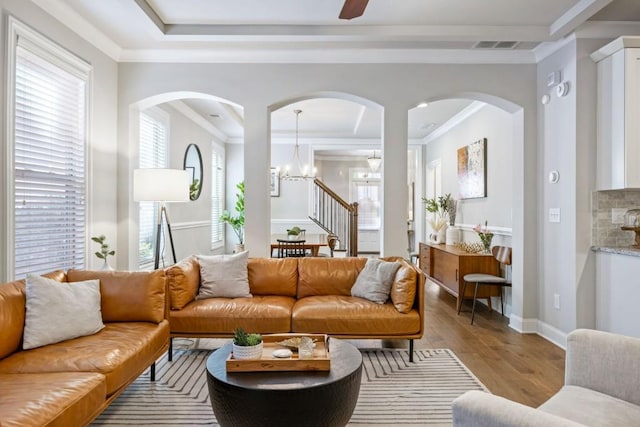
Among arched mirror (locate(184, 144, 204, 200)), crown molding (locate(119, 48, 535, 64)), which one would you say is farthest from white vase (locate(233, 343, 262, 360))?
arched mirror (locate(184, 144, 204, 200))

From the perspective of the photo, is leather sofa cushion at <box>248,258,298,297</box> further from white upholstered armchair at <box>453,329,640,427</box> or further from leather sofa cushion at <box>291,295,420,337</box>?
white upholstered armchair at <box>453,329,640,427</box>

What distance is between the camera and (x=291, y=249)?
5.77 m

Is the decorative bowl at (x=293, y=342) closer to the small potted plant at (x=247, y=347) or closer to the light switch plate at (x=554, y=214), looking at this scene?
the small potted plant at (x=247, y=347)

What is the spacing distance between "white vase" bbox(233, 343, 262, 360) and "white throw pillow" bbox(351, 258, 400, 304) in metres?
1.53

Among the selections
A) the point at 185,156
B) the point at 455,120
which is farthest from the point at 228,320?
the point at 455,120

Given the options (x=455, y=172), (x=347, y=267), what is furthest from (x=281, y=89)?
(x=455, y=172)

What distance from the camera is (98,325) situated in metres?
2.67

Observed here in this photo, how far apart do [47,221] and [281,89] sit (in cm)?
249

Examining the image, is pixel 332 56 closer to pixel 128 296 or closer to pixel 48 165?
pixel 48 165

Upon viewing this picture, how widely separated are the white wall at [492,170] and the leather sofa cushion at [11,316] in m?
4.75

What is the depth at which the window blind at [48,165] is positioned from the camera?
9.82ft

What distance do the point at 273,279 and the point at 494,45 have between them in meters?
3.19

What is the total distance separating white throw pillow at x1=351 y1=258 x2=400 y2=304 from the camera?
3.51m

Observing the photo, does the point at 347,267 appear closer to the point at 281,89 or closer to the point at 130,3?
the point at 281,89
